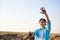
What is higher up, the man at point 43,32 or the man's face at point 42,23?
the man's face at point 42,23

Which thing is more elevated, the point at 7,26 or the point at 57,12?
the point at 57,12

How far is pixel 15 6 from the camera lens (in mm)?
1905

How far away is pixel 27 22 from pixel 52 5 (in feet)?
1.17

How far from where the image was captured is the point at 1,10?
191cm

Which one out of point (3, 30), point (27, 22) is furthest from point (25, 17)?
point (3, 30)

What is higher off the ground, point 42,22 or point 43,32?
point 42,22

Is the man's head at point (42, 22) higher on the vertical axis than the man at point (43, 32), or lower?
higher

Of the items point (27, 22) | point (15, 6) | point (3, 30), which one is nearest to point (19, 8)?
point (15, 6)

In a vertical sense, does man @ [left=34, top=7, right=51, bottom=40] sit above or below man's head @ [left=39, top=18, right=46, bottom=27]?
below

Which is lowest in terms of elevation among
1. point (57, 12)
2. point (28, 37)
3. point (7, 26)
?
point (28, 37)

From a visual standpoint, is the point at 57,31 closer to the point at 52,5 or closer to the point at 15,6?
the point at 52,5

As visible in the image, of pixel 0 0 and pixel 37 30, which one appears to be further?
pixel 0 0

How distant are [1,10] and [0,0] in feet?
0.41

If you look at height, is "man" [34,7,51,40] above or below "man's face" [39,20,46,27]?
below
